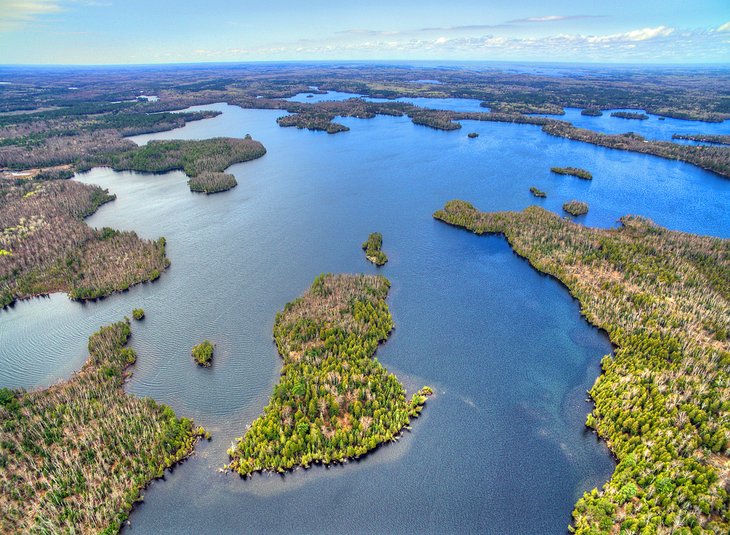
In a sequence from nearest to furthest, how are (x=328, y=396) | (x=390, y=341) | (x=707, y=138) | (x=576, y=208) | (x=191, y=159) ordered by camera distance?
1. (x=328, y=396)
2. (x=390, y=341)
3. (x=576, y=208)
4. (x=191, y=159)
5. (x=707, y=138)

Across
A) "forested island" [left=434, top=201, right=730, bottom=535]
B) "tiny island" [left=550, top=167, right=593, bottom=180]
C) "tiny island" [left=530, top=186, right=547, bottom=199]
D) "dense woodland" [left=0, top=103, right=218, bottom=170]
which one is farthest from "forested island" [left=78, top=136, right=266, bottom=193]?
"tiny island" [left=550, top=167, right=593, bottom=180]

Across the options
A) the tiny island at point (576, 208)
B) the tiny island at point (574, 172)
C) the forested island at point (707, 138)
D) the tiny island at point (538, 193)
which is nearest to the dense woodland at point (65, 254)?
the tiny island at point (576, 208)

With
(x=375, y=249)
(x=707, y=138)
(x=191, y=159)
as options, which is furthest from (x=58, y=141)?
(x=707, y=138)

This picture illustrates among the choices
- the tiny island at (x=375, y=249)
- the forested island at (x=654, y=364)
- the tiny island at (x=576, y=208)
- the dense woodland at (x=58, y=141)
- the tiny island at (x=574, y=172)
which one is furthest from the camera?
the dense woodland at (x=58, y=141)

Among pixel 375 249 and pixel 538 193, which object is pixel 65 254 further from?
pixel 538 193

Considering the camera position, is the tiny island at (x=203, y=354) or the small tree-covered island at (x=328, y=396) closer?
the small tree-covered island at (x=328, y=396)

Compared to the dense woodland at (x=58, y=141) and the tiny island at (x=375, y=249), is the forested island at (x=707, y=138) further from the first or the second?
the dense woodland at (x=58, y=141)
